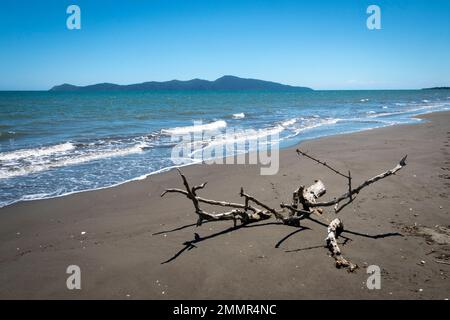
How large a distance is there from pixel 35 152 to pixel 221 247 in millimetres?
11509

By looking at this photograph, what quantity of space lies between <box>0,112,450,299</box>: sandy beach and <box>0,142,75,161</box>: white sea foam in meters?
6.17

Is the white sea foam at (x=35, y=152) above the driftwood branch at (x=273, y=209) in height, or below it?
above

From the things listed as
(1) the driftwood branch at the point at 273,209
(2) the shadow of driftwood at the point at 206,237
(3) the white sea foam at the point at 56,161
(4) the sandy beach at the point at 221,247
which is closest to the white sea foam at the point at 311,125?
(3) the white sea foam at the point at 56,161

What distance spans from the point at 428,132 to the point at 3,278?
20.0 metres

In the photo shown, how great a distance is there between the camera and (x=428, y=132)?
1811 cm

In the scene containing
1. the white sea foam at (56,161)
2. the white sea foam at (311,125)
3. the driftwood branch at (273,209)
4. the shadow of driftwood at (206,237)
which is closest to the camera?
the shadow of driftwood at (206,237)

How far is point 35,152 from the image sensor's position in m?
13.6

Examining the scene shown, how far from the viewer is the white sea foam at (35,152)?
12.7m

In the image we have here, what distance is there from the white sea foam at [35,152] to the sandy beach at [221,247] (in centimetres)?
617

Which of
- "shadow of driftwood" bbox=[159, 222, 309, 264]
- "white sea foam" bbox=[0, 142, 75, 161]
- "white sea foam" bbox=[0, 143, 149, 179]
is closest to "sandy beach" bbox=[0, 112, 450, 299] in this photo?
"shadow of driftwood" bbox=[159, 222, 309, 264]

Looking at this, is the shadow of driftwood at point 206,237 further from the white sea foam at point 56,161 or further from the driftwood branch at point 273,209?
the white sea foam at point 56,161

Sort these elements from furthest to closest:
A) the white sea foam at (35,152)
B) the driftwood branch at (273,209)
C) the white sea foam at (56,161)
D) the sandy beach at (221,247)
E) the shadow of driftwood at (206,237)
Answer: the white sea foam at (35,152) → the white sea foam at (56,161) → the driftwood branch at (273,209) → the shadow of driftwood at (206,237) → the sandy beach at (221,247)
